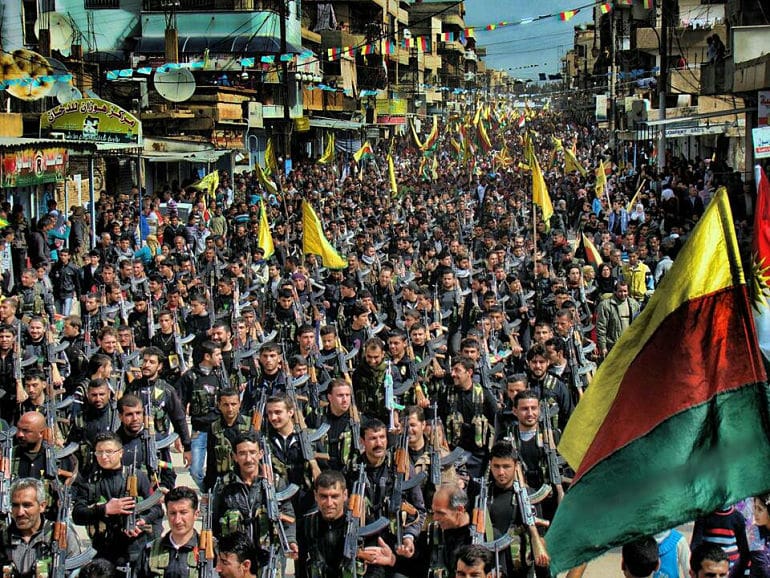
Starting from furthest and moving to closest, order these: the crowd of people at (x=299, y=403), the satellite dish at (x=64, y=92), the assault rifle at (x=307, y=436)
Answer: the satellite dish at (x=64, y=92) → the assault rifle at (x=307, y=436) → the crowd of people at (x=299, y=403)

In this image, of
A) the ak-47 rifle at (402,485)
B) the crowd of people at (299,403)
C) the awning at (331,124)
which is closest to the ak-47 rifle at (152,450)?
the crowd of people at (299,403)

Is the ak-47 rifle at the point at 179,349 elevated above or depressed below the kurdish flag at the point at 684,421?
below

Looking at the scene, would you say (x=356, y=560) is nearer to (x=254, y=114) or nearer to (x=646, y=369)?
(x=646, y=369)

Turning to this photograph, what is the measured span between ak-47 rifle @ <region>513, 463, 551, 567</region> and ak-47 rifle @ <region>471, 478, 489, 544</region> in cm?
28

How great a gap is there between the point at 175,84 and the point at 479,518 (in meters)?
24.7

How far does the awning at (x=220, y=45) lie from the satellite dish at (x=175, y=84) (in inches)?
457

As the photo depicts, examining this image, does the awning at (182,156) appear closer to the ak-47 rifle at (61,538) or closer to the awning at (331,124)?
the awning at (331,124)

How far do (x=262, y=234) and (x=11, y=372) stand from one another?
8148 mm

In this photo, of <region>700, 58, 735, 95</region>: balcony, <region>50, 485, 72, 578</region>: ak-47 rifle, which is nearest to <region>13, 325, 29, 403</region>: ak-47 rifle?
<region>50, 485, 72, 578</region>: ak-47 rifle

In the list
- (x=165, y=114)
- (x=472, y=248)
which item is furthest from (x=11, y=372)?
(x=165, y=114)

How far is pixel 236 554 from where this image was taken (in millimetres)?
5770

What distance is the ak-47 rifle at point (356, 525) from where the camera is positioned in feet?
19.8

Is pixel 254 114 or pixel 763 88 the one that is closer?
pixel 763 88

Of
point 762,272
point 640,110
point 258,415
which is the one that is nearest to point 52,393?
point 258,415
